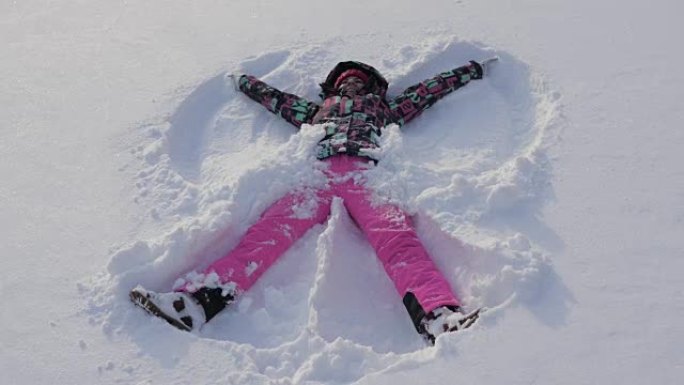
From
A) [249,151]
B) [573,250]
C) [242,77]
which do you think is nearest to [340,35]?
[242,77]

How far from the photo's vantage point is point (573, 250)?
8.67ft

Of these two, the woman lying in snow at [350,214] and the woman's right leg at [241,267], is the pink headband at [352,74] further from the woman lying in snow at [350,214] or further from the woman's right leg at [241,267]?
the woman's right leg at [241,267]

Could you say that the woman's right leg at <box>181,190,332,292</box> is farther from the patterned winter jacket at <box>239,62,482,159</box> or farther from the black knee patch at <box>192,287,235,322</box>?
the patterned winter jacket at <box>239,62,482,159</box>

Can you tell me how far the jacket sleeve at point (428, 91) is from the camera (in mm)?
3580

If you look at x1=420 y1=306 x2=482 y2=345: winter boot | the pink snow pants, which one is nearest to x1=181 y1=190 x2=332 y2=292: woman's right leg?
the pink snow pants

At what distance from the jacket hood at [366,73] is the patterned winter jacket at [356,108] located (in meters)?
0.04

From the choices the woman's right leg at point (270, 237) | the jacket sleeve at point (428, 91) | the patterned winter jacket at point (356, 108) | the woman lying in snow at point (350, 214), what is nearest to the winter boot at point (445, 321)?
the woman lying in snow at point (350, 214)

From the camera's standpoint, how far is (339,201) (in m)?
3.02

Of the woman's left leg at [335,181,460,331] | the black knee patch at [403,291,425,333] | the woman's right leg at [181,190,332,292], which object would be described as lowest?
the black knee patch at [403,291,425,333]

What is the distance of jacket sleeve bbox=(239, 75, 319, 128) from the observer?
354 cm

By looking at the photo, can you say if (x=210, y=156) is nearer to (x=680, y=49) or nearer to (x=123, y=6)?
(x=123, y=6)

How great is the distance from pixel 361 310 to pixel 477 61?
1.83 m

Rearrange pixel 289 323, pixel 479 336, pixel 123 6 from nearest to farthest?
pixel 479 336, pixel 289 323, pixel 123 6

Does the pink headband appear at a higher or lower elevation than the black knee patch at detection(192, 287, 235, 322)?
higher
